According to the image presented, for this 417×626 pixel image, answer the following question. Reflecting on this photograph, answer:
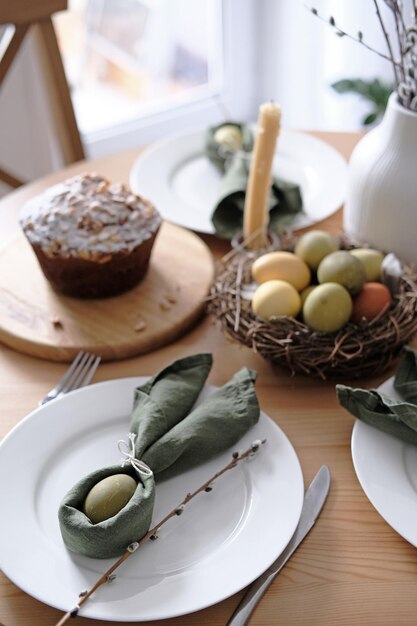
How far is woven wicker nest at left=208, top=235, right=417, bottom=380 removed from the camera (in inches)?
39.2

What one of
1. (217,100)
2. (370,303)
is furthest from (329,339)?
(217,100)

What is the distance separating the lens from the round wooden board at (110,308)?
1.14m

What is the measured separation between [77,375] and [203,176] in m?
0.64

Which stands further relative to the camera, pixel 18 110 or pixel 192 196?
pixel 18 110

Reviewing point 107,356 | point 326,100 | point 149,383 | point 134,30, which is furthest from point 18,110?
point 149,383

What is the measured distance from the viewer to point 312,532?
83cm

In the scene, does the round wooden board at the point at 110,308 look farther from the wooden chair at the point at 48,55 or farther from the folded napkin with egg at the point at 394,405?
the wooden chair at the point at 48,55

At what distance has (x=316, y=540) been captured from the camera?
0.82 meters

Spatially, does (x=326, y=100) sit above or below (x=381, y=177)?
below

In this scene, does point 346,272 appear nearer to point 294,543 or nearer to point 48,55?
point 294,543

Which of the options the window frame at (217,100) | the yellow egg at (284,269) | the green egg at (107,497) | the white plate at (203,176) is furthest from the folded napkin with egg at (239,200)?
the window frame at (217,100)

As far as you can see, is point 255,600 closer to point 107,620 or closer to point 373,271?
point 107,620

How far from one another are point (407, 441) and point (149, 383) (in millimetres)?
344

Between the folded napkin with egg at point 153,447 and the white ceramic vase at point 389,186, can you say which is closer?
the folded napkin with egg at point 153,447
